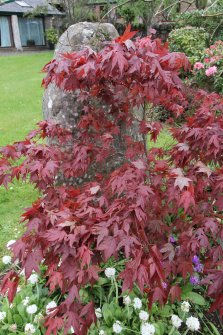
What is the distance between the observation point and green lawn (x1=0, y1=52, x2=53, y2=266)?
13.8ft

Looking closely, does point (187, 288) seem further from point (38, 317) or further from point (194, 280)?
point (38, 317)

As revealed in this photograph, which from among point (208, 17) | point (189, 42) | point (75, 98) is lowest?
point (75, 98)

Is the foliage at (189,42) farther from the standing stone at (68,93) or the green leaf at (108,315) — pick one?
the green leaf at (108,315)

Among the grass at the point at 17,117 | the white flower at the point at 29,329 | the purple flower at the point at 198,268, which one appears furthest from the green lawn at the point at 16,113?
the purple flower at the point at 198,268

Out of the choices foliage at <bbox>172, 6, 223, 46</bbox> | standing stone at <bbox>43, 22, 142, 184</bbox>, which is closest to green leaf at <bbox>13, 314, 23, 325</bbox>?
standing stone at <bbox>43, 22, 142, 184</bbox>

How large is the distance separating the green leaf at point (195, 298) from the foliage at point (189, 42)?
6.57 metres

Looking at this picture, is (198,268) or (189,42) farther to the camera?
(189,42)

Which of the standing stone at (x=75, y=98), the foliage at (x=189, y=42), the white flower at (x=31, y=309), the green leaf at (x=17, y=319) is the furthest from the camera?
the foliage at (x=189, y=42)

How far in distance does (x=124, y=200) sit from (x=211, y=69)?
591 centimetres

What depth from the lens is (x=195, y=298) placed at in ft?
8.65

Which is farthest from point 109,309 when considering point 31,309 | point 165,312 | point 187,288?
point 187,288

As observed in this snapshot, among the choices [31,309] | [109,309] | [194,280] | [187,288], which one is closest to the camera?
[31,309]

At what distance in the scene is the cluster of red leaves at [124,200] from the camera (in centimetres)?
162

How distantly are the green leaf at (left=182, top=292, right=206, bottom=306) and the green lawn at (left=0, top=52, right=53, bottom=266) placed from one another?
5.97 feet
